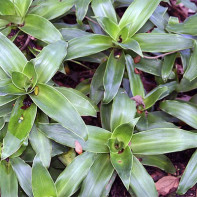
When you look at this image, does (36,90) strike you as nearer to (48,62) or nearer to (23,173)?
(48,62)

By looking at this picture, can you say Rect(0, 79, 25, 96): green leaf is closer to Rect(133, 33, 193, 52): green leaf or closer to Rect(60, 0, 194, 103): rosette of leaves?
Rect(60, 0, 194, 103): rosette of leaves

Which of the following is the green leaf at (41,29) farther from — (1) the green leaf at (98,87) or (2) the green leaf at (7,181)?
(2) the green leaf at (7,181)

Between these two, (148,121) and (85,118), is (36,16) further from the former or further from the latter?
(148,121)

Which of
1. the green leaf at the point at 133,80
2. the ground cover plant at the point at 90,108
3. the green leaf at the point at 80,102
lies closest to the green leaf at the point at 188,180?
the ground cover plant at the point at 90,108

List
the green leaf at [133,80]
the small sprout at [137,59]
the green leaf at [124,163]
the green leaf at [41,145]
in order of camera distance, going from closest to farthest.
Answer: the green leaf at [124,163]
the green leaf at [41,145]
the green leaf at [133,80]
the small sprout at [137,59]

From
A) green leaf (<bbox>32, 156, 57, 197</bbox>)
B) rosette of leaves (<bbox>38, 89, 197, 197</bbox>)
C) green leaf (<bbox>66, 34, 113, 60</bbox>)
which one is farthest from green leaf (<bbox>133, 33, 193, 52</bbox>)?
green leaf (<bbox>32, 156, 57, 197</bbox>)

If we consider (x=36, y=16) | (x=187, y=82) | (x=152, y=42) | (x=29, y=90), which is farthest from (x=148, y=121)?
(x=36, y=16)
